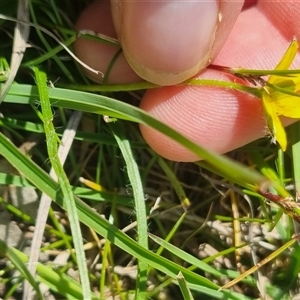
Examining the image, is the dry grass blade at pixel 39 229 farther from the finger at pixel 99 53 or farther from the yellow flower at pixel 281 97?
the yellow flower at pixel 281 97

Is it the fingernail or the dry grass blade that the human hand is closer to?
the fingernail

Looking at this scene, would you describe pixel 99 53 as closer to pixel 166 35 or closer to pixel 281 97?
pixel 166 35

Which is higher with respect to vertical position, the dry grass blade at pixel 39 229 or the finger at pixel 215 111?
the finger at pixel 215 111

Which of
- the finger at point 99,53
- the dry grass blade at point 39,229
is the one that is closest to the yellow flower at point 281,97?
the finger at point 99,53

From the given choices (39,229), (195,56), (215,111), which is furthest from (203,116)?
(39,229)

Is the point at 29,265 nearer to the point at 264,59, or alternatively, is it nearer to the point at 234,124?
the point at 234,124

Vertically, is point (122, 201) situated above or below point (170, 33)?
below

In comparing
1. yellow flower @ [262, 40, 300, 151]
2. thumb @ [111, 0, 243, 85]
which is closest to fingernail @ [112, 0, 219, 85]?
thumb @ [111, 0, 243, 85]
